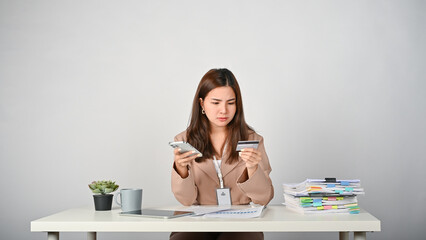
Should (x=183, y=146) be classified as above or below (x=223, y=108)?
below

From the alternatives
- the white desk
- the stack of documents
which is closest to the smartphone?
the white desk

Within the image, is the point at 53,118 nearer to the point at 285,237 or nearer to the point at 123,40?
the point at 123,40

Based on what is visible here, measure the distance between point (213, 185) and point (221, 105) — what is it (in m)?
0.40

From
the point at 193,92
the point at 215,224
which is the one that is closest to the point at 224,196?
the point at 215,224

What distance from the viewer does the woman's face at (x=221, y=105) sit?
6.85 ft

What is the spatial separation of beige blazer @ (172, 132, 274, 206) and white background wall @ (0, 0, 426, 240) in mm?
1073

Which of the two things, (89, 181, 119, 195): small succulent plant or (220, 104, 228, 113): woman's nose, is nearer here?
(89, 181, 119, 195): small succulent plant

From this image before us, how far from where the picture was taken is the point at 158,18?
3.29 meters

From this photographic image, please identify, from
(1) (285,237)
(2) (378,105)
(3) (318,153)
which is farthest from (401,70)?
(1) (285,237)

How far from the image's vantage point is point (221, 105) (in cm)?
209

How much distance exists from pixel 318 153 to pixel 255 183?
145 cm

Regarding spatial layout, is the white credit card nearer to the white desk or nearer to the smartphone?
the smartphone

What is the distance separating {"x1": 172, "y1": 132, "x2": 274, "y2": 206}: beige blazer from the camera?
1.92 metres

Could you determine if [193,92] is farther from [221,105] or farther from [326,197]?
[326,197]
